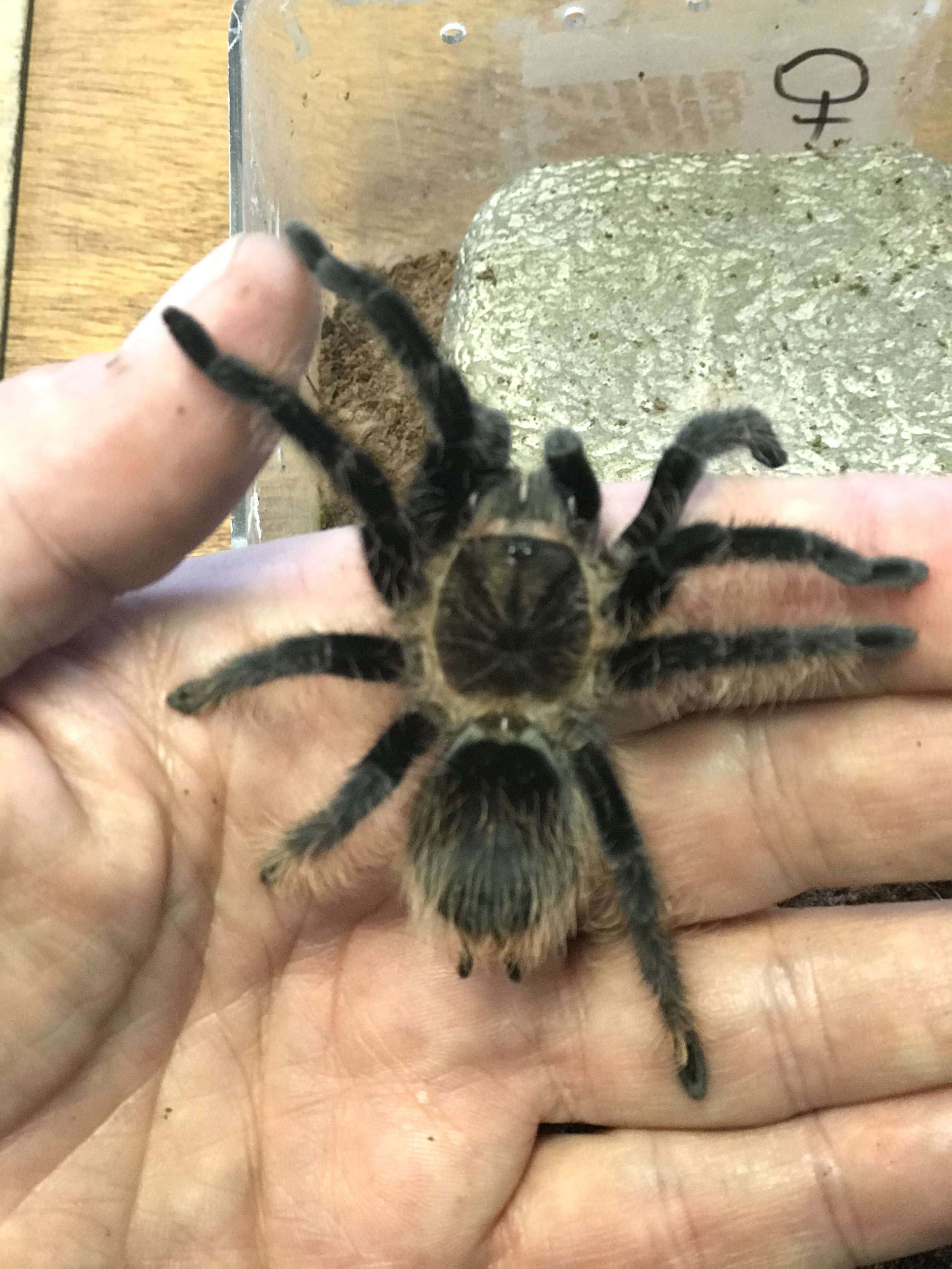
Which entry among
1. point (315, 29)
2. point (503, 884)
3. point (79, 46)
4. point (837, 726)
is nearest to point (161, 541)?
point (503, 884)

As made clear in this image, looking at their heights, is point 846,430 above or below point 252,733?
above

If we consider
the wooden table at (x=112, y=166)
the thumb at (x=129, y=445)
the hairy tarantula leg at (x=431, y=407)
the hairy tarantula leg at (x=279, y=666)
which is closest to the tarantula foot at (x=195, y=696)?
the hairy tarantula leg at (x=279, y=666)

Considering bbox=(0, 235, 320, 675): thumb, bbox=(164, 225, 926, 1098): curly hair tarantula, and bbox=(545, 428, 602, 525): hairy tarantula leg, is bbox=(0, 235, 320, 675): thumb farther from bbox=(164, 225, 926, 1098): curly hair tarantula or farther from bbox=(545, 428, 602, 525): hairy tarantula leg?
bbox=(545, 428, 602, 525): hairy tarantula leg

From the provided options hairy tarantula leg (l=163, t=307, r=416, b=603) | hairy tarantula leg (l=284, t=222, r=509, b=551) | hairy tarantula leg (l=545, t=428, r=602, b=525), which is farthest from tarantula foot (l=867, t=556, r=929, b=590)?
hairy tarantula leg (l=163, t=307, r=416, b=603)

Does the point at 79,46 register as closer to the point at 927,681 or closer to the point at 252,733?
the point at 252,733

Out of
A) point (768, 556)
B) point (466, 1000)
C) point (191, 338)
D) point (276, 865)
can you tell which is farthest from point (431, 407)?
point (466, 1000)

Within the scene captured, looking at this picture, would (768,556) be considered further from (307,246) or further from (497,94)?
(497,94)
